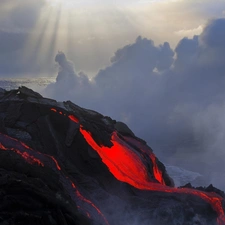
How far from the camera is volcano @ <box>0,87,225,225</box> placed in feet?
58.7

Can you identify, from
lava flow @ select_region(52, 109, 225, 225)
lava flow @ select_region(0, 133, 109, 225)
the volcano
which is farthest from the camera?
lava flow @ select_region(52, 109, 225, 225)

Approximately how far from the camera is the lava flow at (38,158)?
2077 centimetres

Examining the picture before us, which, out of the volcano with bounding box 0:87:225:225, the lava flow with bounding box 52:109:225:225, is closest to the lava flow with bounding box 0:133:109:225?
the volcano with bounding box 0:87:225:225

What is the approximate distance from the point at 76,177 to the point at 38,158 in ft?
8.34

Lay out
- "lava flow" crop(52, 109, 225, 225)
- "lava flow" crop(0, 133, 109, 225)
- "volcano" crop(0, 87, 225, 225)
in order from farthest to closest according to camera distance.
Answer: "lava flow" crop(52, 109, 225, 225) → "lava flow" crop(0, 133, 109, 225) → "volcano" crop(0, 87, 225, 225)

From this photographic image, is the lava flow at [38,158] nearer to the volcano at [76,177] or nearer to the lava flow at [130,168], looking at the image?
the volcano at [76,177]

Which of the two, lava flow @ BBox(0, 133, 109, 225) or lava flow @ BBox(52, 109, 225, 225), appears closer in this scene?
lava flow @ BBox(0, 133, 109, 225)

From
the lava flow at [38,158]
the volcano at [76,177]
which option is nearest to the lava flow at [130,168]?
the volcano at [76,177]

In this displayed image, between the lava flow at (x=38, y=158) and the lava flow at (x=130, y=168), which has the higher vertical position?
the lava flow at (x=130, y=168)

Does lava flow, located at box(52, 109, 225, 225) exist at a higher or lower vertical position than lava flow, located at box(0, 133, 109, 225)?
higher

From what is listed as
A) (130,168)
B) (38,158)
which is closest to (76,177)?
(38,158)

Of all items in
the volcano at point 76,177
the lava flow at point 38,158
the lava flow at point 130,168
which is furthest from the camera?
the lava flow at point 130,168

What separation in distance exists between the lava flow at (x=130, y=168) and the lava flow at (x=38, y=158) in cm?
416

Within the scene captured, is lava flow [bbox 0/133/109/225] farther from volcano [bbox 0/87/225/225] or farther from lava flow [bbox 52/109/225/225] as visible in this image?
lava flow [bbox 52/109/225/225]
